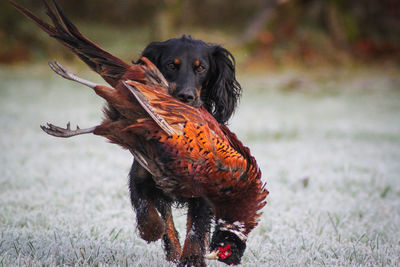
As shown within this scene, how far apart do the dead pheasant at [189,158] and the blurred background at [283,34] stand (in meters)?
12.7

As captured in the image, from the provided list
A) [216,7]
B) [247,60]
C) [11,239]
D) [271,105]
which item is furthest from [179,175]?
[216,7]

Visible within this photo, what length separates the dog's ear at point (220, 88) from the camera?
3311mm

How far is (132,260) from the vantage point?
2756 mm

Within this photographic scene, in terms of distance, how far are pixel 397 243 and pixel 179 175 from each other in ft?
6.34

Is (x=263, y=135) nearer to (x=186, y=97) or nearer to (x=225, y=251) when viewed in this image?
(x=186, y=97)

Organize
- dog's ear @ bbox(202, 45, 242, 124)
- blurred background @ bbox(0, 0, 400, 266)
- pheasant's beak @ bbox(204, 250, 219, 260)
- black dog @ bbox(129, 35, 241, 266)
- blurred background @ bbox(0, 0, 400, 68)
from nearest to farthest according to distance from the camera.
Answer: pheasant's beak @ bbox(204, 250, 219, 260) < black dog @ bbox(129, 35, 241, 266) < blurred background @ bbox(0, 0, 400, 266) < dog's ear @ bbox(202, 45, 242, 124) < blurred background @ bbox(0, 0, 400, 68)

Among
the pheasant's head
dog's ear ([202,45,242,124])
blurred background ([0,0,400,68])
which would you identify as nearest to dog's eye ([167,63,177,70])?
dog's ear ([202,45,242,124])

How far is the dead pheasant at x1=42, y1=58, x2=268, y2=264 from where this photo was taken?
2.17 m

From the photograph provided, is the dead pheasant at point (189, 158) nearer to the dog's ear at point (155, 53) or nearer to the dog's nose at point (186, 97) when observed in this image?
the dog's nose at point (186, 97)

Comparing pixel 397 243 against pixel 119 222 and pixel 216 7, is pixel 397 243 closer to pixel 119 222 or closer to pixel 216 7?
pixel 119 222

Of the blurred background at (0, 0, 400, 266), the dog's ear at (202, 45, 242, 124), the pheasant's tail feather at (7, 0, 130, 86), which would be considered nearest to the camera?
the pheasant's tail feather at (7, 0, 130, 86)

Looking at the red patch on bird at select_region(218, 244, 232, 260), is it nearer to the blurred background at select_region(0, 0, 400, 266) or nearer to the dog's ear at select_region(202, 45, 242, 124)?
the blurred background at select_region(0, 0, 400, 266)

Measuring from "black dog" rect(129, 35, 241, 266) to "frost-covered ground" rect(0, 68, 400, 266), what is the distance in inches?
11.6

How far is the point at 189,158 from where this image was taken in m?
2.17
